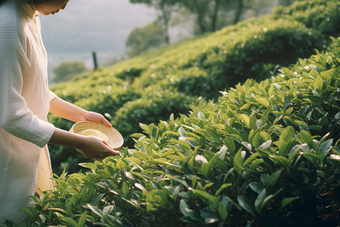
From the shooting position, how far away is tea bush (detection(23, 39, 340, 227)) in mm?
1114

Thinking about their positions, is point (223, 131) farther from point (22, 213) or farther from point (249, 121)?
point (22, 213)

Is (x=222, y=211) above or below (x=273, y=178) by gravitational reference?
below

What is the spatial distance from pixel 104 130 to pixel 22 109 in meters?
0.80

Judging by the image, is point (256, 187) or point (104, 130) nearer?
point (256, 187)

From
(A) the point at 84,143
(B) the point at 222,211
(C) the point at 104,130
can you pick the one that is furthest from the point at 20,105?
(B) the point at 222,211

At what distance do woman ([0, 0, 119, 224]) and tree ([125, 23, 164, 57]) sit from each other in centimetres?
5870

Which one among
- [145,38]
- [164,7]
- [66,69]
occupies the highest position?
[164,7]

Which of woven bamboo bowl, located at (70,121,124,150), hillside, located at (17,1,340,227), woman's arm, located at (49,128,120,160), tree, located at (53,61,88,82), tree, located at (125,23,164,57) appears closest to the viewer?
hillside, located at (17,1,340,227)

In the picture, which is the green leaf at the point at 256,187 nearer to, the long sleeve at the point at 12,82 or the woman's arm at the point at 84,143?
the woman's arm at the point at 84,143

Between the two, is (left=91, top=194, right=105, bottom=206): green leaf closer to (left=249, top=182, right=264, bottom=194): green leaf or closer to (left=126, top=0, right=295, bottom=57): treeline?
(left=249, top=182, right=264, bottom=194): green leaf

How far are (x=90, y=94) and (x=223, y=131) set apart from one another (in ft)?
14.4

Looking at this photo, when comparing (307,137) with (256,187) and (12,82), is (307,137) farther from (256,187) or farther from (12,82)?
(12,82)

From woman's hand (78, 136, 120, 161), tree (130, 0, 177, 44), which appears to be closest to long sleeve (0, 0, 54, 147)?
woman's hand (78, 136, 120, 161)

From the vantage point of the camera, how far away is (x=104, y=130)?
2.02 m
